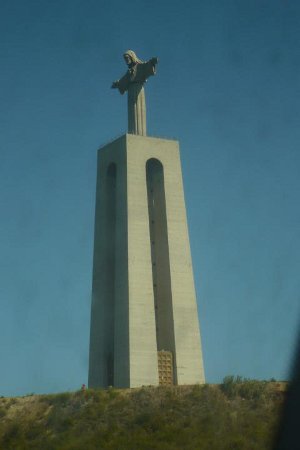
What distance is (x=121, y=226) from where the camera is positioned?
49188 millimetres

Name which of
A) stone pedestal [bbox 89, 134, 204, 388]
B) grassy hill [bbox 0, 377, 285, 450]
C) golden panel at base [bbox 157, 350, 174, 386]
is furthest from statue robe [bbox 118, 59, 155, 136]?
grassy hill [bbox 0, 377, 285, 450]

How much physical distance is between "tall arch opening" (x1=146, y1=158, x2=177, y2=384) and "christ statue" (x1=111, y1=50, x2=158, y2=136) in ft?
9.38

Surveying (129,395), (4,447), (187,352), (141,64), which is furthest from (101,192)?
(4,447)

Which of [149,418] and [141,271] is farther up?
[141,271]

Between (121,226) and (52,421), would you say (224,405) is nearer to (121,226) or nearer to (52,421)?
(52,421)

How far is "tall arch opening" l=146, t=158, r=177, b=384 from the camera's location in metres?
46.8

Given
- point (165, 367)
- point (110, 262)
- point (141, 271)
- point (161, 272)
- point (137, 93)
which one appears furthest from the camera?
point (137, 93)

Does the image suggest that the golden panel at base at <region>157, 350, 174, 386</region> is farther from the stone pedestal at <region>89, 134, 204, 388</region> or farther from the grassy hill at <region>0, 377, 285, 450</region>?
the grassy hill at <region>0, 377, 285, 450</region>

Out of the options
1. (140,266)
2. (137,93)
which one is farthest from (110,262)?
(137,93)

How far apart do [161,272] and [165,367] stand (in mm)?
6283

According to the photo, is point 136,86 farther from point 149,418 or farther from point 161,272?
point 149,418

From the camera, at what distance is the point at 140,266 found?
47688 millimetres

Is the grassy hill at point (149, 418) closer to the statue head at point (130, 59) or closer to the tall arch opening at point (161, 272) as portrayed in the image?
the tall arch opening at point (161, 272)

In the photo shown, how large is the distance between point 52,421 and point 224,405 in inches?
317
